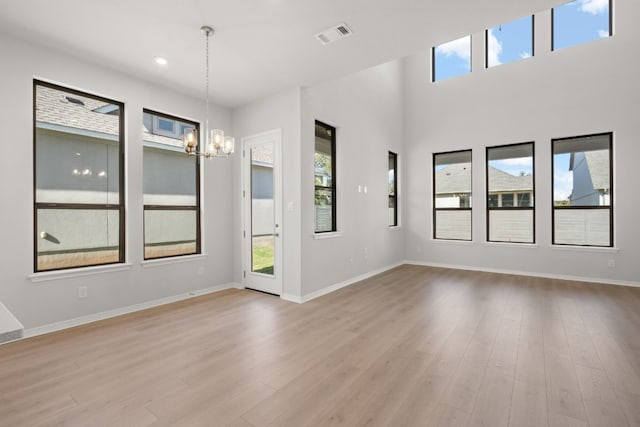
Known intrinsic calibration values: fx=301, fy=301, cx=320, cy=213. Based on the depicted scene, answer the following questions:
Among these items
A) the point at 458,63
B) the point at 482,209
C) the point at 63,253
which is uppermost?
the point at 458,63

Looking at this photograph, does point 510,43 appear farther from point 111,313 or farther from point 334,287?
point 111,313

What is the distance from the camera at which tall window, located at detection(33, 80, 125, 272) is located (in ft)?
10.8

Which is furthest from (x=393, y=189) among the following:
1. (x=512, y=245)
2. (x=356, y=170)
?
(x=512, y=245)

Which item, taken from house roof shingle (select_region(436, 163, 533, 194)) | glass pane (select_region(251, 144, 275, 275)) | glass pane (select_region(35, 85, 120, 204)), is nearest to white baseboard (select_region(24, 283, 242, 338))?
glass pane (select_region(251, 144, 275, 275))

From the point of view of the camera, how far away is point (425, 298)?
4.41m

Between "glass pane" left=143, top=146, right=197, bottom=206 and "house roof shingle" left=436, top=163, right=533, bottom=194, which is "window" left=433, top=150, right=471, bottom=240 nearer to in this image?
"house roof shingle" left=436, top=163, right=533, bottom=194

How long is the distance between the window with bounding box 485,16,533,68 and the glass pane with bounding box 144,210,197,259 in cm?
675

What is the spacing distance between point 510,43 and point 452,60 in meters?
1.13

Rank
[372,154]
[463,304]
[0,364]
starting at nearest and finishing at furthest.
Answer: [0,364] < [463,304] < [372,154]

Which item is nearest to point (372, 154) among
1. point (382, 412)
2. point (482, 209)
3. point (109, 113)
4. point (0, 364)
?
point (482, 209)

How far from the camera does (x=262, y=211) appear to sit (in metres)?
4.83

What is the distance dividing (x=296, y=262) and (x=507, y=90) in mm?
5543

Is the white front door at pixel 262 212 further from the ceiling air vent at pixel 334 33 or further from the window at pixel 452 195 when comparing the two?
the window at pixel 452 195

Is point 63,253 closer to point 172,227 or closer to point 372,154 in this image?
point 172,227
